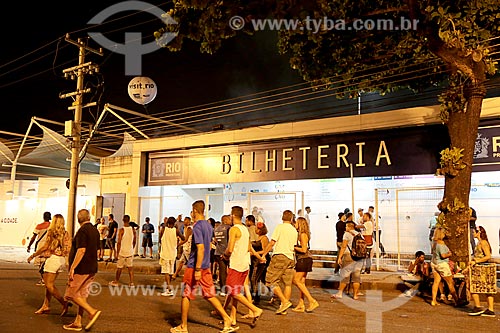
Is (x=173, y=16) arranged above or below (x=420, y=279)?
above

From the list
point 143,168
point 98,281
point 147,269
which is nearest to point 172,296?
point 98,281

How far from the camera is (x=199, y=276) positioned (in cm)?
709

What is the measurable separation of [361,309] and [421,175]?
20.5 ft

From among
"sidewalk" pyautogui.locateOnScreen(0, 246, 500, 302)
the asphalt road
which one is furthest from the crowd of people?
"sidewalk" pyautogui.locateOnScreen(0, 246, 500, 302)

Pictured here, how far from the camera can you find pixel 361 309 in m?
9.44

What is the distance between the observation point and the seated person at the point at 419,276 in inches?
447

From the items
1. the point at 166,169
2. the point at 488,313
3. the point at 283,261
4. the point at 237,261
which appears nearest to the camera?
the point at 237,261

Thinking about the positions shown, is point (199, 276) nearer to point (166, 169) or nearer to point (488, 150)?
point (488, 150)

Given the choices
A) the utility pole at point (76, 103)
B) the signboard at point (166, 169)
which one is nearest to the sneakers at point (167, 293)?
the utility pole at point (76, 103)

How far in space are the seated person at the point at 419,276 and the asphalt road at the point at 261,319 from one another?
47 cm

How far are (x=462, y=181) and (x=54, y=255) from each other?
8615 millimetres

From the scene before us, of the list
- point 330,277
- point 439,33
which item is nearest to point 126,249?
point 330,277

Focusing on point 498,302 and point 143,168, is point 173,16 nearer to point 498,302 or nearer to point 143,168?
point 498,302

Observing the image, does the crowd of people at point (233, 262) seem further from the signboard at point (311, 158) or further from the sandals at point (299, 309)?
the signboard at point (311, 158)
